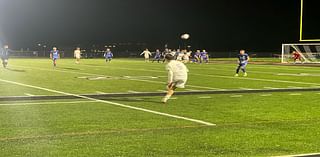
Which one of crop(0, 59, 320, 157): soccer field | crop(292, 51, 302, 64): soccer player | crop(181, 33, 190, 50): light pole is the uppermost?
crop(181, 33, 190, 50): light pole

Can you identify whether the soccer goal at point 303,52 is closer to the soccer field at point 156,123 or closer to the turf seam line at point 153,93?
the turf seam line at point 153,93

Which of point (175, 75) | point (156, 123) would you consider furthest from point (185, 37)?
point (156, 123)

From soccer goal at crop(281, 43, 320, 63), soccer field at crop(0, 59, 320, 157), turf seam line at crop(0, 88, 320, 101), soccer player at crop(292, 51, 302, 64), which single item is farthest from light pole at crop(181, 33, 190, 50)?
soccer field at crop(0, 59, 320, 157)

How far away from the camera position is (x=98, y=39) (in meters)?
66.4

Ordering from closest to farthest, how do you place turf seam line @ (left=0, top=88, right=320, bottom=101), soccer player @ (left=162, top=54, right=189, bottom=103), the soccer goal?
soccer player @ (left=162, top=54, right=189, bottom=103) → turf seam line @ (left=0, top=88, right=320, bottom=101) → the soccer goal

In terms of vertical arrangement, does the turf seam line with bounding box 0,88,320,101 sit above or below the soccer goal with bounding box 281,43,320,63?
below

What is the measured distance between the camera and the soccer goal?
41.3 m

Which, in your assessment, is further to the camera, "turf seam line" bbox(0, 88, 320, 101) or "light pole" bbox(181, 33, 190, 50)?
"light pole" bbox(181, 33, 190, 50)

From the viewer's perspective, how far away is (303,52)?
42.4 m

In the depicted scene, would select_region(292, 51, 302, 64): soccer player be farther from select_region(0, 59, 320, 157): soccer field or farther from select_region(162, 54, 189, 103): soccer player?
select_region(162, 54, 189, 103): soccer player

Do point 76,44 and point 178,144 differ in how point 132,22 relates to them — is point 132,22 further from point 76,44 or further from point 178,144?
point 178,144

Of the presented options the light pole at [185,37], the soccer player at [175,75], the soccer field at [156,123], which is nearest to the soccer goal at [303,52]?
the light pole at [185,37]

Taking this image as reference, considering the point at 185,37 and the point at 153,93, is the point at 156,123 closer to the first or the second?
the point at 153,93

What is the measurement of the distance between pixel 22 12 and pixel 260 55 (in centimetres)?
2931
